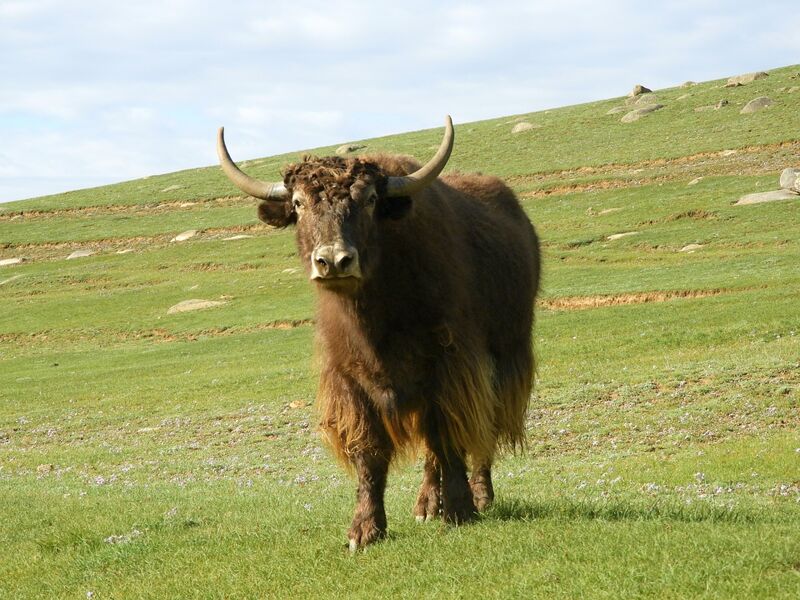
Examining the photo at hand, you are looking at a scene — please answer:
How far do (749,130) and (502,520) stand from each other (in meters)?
67.3

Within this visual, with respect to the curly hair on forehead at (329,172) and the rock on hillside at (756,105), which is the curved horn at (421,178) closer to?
the curly hair on forehead at (329,172)

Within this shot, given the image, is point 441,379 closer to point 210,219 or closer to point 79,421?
point 79,421

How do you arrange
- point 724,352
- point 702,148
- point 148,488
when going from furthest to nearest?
point 702,148 < point 724,352 < point 148,488

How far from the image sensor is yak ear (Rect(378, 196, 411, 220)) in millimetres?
7945

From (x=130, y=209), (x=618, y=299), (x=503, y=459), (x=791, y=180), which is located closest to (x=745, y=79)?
(x=791, y=180)

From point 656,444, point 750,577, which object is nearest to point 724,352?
point 656,444

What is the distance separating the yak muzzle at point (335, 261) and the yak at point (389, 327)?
155 mm

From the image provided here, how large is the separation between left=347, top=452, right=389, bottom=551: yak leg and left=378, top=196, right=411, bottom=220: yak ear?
76.3 inches

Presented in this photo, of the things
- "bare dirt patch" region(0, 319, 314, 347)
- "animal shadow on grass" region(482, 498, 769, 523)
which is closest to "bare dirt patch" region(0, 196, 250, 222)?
"bare dirt patch" region(0, 319, 314, 347)

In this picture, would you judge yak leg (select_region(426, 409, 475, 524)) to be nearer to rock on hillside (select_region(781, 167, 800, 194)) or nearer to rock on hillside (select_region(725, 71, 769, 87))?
rock on hillside (select_region(781, 167, 800, 194))

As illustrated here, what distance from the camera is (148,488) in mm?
13711

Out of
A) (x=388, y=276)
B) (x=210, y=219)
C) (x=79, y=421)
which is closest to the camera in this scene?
(x=388, y=276)

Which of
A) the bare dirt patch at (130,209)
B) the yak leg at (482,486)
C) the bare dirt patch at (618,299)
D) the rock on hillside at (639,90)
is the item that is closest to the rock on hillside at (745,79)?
the rock on hillside at (639,90)

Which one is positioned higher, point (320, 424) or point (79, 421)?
point (320, 424)
